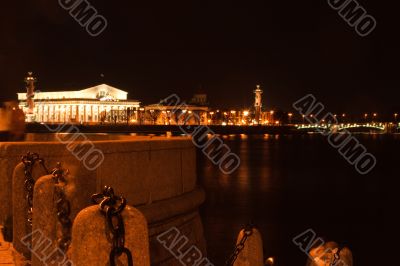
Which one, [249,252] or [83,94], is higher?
[83,94]

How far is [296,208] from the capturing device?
2289cm

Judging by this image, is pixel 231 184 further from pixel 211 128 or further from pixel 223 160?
pixel 211 128

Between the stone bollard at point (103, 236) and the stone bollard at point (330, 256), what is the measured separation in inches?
66.1

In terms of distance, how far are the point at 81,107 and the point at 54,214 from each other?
408 feet

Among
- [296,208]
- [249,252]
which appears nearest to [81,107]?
[296,208]

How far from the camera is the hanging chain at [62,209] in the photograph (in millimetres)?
4418

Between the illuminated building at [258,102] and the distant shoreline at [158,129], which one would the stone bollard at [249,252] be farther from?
the illuminated building at [258,102]

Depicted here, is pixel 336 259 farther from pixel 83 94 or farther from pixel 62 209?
pixel 83 94

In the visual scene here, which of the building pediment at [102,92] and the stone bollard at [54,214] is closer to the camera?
the stone bollard at [54,214]

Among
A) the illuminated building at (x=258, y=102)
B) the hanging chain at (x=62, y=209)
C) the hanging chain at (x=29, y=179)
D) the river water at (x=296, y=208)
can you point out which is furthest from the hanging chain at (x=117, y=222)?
the illuminated building at (x=258, y=102)

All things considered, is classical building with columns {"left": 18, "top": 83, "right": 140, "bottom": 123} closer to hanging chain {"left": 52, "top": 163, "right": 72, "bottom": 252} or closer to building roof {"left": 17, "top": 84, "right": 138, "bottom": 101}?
building roof {"left": 17, "top": 84, "right": 138, "bottom": 101}

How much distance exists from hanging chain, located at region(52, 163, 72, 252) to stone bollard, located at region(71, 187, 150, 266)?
60.3 inches

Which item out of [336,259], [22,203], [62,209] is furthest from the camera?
[22,203]

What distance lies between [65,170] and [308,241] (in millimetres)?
13148
